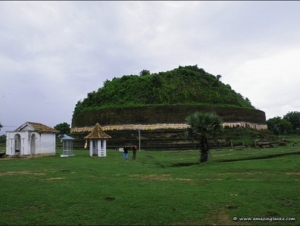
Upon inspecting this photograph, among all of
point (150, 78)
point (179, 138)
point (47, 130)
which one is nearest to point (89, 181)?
point (47, 130)

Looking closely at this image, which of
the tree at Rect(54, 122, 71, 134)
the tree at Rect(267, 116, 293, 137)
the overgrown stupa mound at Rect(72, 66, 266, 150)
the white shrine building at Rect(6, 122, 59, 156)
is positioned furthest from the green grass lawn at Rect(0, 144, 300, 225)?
the tree at Rect(54, 122, 71, 134)

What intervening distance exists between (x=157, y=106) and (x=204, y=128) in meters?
17.5

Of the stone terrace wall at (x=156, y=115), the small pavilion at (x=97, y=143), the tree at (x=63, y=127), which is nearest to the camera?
the small pavilion at (x=97, y=143)

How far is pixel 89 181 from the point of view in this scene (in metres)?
11.9

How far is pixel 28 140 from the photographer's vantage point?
85.9 feet

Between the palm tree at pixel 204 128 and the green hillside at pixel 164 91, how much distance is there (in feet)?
57.0

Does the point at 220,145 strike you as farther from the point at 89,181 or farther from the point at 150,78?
the point at 89,181

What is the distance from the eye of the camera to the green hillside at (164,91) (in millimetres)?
39531

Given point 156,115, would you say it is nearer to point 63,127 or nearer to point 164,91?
point 164,91

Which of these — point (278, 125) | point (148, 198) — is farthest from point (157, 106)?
point (278, 125)

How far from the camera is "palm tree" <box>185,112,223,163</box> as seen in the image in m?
19.8

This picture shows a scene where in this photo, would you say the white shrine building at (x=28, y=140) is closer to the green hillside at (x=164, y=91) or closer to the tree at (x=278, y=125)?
the green hillside at (x=164, y=91)

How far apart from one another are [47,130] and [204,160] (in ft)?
47.3

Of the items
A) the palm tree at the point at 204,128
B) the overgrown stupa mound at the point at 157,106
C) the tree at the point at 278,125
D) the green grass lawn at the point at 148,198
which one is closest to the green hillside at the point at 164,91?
the overgrown stupa mound at the point at 157,106
